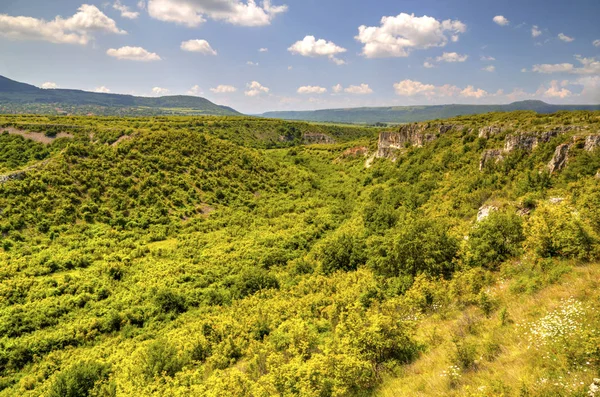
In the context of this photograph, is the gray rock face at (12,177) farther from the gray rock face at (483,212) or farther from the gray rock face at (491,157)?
the gray rock face at (491,157)

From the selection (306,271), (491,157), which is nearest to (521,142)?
(491,157)

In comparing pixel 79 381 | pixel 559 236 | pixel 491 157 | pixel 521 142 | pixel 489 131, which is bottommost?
pixel 79 381

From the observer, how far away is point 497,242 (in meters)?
21.6

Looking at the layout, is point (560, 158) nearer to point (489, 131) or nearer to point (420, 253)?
point (489, 131)

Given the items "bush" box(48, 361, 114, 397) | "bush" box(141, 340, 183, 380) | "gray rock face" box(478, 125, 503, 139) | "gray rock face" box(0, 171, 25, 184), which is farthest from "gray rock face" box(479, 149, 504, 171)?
"gray rock face" box(0, 171, 25, 184)

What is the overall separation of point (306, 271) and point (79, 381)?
21.6 m

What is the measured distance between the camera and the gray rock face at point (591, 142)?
28.4 meters

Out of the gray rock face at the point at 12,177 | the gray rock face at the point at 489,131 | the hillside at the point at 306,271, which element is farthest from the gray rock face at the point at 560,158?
the gray rock face at the point at 12,177

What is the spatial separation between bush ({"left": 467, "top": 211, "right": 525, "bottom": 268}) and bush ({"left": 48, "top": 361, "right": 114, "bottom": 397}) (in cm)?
2613

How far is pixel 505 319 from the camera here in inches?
555

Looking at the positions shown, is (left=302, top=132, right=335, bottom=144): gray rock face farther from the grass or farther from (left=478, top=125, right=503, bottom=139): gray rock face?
the grass

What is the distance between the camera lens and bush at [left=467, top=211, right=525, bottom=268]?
69.4 feet

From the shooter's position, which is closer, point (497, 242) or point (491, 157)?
point (497, 242)

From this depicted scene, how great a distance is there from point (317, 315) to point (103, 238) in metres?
32.8
